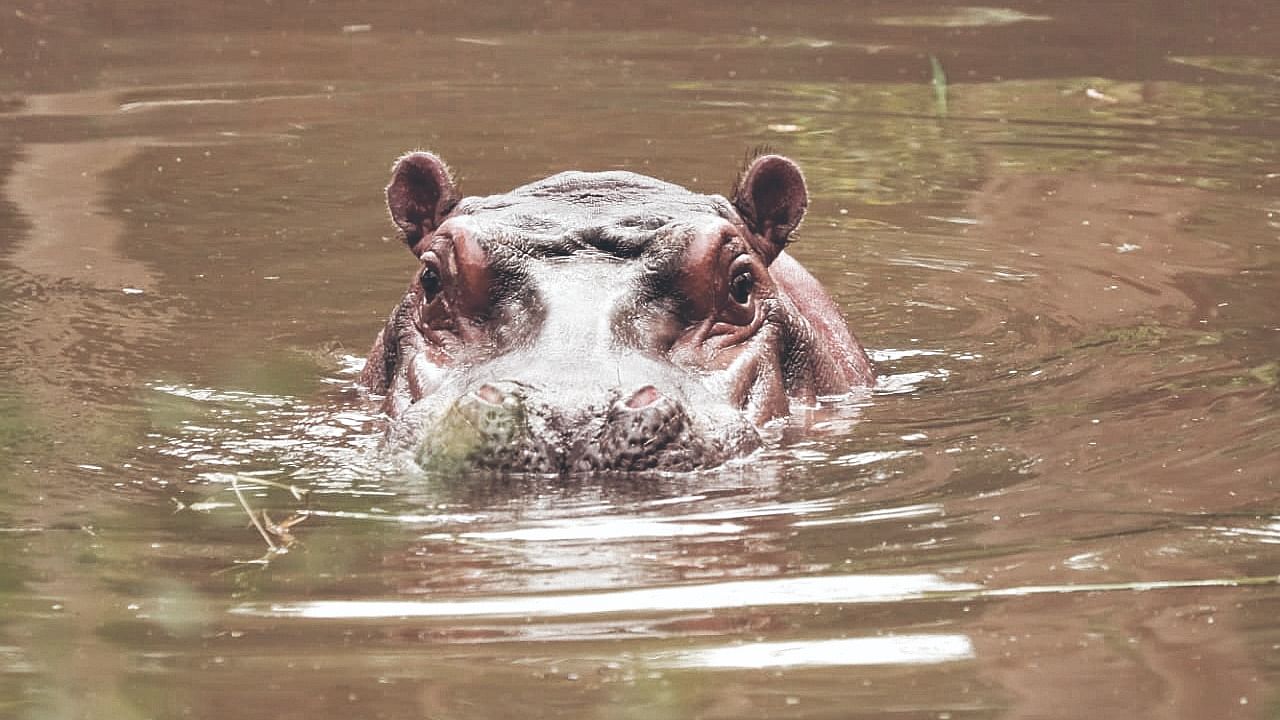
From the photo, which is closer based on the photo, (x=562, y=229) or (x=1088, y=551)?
(x=1088, y=551)

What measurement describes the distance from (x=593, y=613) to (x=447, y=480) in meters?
1.52

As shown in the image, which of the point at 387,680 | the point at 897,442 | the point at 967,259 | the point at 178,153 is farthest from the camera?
the point at 178,153

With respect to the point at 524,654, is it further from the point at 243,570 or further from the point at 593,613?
the point at 243,570

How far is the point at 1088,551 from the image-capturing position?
20.6ft

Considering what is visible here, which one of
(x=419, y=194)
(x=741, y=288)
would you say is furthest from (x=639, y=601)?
(x=419, y=194)

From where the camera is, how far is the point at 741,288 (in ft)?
27.8

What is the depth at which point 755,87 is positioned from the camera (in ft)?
56.0

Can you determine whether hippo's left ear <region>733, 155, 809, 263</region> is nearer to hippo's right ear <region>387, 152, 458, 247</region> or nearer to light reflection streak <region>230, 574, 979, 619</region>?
hippo's right ear <region>387, 152, 458, 247</region>

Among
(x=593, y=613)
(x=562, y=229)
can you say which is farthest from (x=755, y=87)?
(x=593, y=613)

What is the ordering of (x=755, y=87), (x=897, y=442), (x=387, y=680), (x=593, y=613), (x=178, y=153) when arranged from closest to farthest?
(x=387, y=680) < (x=593, y=613) < (x=897, y=442) < (x=178, y=153) < (x=755, y=87)

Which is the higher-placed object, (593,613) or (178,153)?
(593,613)

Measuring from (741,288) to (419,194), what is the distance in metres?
1.58

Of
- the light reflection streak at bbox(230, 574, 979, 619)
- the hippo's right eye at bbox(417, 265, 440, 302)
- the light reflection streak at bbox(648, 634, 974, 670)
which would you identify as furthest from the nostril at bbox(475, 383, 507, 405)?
the light reflection streak at bbox(648, 634, 974, 670)

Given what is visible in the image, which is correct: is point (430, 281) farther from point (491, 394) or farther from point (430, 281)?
point (491, 394)
